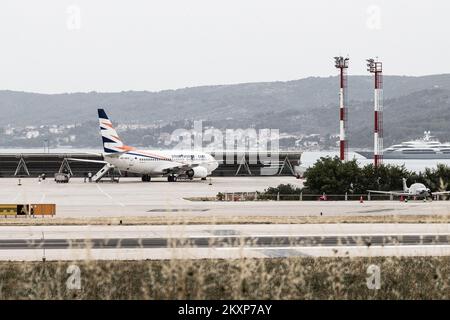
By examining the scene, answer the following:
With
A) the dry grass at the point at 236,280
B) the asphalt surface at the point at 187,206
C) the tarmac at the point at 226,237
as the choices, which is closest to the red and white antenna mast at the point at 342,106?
the asphalt surface at the point at 187,206

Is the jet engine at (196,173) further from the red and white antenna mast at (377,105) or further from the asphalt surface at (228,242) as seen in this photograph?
the asphalt surface at (228,242)

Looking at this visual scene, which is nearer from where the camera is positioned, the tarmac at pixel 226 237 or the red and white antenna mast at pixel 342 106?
the tarmac at pixel 226 237

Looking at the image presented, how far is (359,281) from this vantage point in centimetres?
1906

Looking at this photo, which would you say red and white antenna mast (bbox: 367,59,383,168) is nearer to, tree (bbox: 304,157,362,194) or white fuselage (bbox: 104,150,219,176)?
tree (bbox: 304,157,362,194)

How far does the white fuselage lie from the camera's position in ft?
344

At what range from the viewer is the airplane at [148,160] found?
10444 cm

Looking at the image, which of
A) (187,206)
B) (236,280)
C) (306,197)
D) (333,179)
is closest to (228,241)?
(236,280)

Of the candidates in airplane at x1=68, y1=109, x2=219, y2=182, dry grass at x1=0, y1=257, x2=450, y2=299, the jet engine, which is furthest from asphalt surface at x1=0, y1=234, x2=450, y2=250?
the jet engine

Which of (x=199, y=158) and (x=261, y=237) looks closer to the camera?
(x=261, y=237)

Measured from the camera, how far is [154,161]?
10775 cm

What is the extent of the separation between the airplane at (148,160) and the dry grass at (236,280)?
81.2 meters

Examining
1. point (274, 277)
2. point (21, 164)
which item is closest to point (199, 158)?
point (21, 164)
